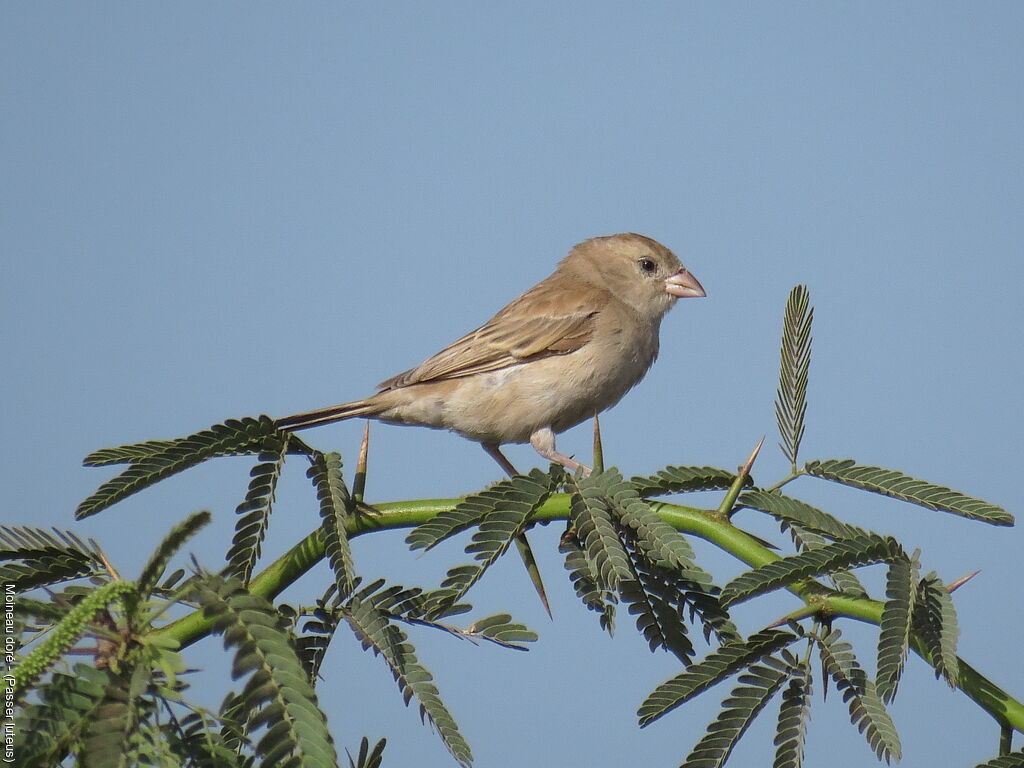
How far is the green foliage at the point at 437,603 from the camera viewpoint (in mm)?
1921

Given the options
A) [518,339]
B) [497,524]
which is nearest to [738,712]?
[497,524]

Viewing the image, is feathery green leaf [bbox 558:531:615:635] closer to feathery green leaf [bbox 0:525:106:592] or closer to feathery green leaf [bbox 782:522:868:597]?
feathery green leaf [bbox 782:522:868:597]

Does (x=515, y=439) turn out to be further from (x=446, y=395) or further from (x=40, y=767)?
(x=40, y=767)

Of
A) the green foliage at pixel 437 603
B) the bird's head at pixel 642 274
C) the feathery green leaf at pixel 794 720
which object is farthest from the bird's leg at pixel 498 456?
the feathery green leaf at pixel 794 720

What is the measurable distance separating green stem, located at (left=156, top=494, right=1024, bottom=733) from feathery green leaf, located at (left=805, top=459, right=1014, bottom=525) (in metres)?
0.55

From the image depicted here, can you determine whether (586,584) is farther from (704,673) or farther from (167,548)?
(167,548)

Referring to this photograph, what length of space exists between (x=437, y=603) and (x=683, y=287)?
16.5 feet

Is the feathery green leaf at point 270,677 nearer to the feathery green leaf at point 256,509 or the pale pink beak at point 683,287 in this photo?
the feathery green leaf at point 256,509

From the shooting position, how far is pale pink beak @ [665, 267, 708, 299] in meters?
7.46

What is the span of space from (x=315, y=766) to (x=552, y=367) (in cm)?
463

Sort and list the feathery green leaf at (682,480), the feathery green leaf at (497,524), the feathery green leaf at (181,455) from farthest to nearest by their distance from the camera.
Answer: the feathery green leaf at (682,480) → the feathery green leaf at (181,455) → the feathery green leaf at (497,524)

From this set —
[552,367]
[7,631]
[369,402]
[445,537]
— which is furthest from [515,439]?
[7,631]

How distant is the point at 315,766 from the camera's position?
1903 mm

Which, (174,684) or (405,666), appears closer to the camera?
(174,684)
